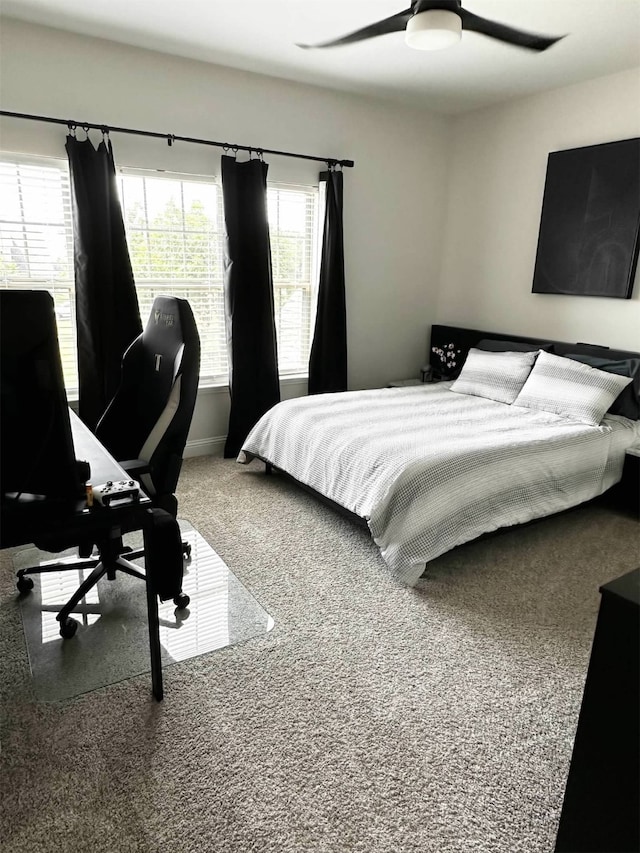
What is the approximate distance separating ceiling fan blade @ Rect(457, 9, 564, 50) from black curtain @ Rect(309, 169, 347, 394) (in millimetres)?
1777

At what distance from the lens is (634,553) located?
9.44 feet

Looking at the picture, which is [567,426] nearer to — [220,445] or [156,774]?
[220,445]

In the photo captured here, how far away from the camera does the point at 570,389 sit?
11.4 feet

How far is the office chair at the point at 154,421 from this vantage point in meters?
2.12

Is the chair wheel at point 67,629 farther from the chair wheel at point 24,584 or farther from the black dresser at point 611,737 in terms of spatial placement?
the black dresser at point 611,737

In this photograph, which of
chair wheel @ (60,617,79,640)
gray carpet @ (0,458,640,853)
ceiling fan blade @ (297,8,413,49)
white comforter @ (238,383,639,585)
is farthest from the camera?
white comforter @ (238,383,639,585)

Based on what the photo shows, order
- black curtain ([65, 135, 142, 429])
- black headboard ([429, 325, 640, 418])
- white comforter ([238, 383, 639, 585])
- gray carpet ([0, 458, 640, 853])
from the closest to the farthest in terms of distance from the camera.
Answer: gray carpet ([0, 458, 640, 853])
white comforter ([238, 383, 639, 585])
black curtain ([65, 135, 142, 429])
black headboard ([429, 325, 640, 418])

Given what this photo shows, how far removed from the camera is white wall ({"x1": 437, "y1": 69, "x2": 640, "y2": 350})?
3.71m

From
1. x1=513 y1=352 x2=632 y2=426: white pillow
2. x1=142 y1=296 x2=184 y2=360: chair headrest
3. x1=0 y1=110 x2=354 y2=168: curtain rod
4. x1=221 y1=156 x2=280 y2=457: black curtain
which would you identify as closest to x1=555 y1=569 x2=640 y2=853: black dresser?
x1=142 y1=296 x2=184 y2=360: chair headrest

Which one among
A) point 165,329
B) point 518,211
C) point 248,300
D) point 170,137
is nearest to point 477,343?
point 518,211

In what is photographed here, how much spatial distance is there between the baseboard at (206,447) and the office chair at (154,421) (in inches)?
68.3

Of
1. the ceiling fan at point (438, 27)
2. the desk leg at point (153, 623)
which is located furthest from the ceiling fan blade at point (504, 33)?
the desk leg at point (153, 623)

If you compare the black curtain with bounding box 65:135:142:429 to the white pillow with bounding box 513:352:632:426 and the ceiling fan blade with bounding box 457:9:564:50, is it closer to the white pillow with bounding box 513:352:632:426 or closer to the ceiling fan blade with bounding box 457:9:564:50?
the ceiling fan blade with bounding box 457:9:564:50

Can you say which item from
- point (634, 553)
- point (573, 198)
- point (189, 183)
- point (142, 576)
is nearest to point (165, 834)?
point (142, 576)
